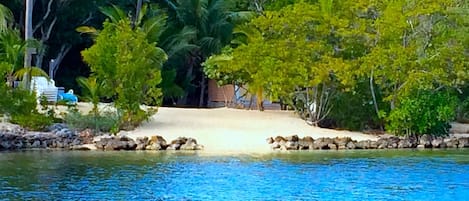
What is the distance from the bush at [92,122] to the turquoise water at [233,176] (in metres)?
2.74

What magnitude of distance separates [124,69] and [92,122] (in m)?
1.88

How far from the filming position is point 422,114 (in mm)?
26078

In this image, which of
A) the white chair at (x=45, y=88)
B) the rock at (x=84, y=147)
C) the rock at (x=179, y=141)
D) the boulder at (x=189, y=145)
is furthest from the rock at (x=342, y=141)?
the white chair at (x=45, y=88)

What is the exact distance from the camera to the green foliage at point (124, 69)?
25562mm

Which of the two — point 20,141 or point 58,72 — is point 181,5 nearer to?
point 58,72

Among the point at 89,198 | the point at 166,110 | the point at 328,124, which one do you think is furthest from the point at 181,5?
the point at 89,198

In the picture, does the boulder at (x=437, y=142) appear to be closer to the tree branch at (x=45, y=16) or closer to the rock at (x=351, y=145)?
the rock at (x=351, y=145)

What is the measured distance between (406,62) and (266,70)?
4549 mm

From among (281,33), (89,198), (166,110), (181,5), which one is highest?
(181,5)

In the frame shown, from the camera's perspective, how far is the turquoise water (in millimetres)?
14438

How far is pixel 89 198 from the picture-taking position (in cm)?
1373

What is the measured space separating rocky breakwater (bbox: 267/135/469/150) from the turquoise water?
1.51 m

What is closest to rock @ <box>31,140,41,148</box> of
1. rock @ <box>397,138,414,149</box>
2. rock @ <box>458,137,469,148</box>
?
rock @ <box>397,138,414,149</box>

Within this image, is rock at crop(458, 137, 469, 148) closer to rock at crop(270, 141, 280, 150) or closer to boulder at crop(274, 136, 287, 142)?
boulder at crop(274, 136, 287, 142)
